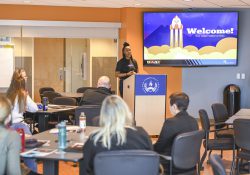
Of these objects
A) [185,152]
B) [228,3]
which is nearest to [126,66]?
Result: [228,3]

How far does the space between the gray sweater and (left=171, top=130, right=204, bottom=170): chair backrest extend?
54.7 inches

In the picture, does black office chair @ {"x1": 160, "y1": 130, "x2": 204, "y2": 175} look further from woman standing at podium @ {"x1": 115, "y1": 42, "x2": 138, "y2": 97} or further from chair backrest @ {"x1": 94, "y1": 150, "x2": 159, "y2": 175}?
woman standing at podium @ {"x1": 115, "y1": 42, "x2": 138, "y2": 97}

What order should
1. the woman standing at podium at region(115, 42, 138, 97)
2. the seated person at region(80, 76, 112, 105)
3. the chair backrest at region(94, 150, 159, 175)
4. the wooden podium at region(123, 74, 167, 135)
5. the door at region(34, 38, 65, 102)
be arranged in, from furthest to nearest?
the door at region(34, 38, 65, 102), the woman standing at podium at region(115, 42, 138, 97), the wooden podium at region(123, 74, 167, 135), the seated person at region(80, 76, 112, 105), the chair backrest at region(94, 150, 159, 175)

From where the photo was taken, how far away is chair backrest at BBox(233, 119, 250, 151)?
5.37m

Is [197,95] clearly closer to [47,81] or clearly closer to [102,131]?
[47,81]

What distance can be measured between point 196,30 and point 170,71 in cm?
111

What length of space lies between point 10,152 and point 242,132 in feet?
9.57

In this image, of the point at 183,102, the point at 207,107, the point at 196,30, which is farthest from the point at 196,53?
the point at 183,102

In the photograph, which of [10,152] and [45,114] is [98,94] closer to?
[45,114]

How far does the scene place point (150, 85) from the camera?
845 centimetres

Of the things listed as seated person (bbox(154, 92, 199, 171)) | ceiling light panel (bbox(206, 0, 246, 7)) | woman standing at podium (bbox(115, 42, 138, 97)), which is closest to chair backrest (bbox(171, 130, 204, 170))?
seated person (bbox(154, 92, 199, 171))

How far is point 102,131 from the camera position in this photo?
135 inches

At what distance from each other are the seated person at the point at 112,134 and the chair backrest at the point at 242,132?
220 cm

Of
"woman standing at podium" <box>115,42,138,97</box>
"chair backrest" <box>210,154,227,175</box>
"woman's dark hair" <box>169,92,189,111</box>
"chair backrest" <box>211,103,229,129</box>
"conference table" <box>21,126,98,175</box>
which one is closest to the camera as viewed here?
"chair backrest" <box>210,154,227,175</box>
